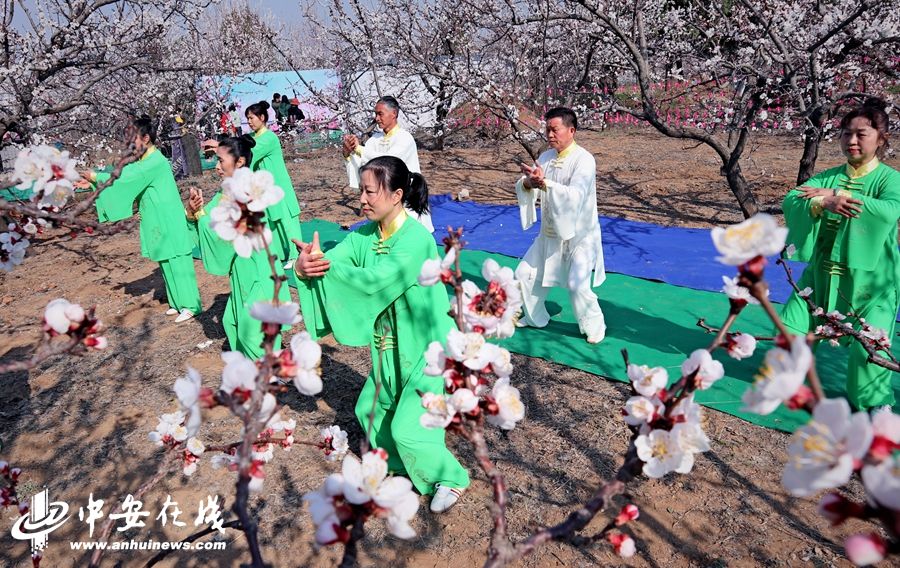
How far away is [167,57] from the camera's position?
12008 mm

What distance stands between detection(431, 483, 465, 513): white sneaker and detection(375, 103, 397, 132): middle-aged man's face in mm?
3852

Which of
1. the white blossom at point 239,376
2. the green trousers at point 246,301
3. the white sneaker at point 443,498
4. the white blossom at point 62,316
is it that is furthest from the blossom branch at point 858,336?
the green trousers at point 246,301

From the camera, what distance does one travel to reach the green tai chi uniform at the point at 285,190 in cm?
617

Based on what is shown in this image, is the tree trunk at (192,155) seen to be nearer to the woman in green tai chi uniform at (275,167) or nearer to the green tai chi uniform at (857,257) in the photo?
the woman in green tai chi uniform at (275,167)

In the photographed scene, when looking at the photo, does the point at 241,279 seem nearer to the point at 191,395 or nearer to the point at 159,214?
the point at 159,214

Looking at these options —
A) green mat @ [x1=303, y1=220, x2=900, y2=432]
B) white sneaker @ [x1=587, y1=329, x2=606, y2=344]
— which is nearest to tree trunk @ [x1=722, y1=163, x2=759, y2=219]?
green mat @ [x1=303, y1=220, x2=900, y2=432]

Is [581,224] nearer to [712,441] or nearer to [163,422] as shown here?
[712,441]

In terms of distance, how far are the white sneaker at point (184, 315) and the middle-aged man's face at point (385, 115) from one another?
8.12ft

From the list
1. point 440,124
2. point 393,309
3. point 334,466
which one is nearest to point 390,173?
point 393,309

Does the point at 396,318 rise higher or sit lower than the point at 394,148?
lower

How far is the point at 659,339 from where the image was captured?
178 inches

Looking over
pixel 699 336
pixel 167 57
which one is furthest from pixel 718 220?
pixel 167 57

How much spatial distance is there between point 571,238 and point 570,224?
0.48 ft

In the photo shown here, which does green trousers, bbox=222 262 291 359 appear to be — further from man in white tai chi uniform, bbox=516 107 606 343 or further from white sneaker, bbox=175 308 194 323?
man in white tai chi uniform, bbox=516 107 606 343
